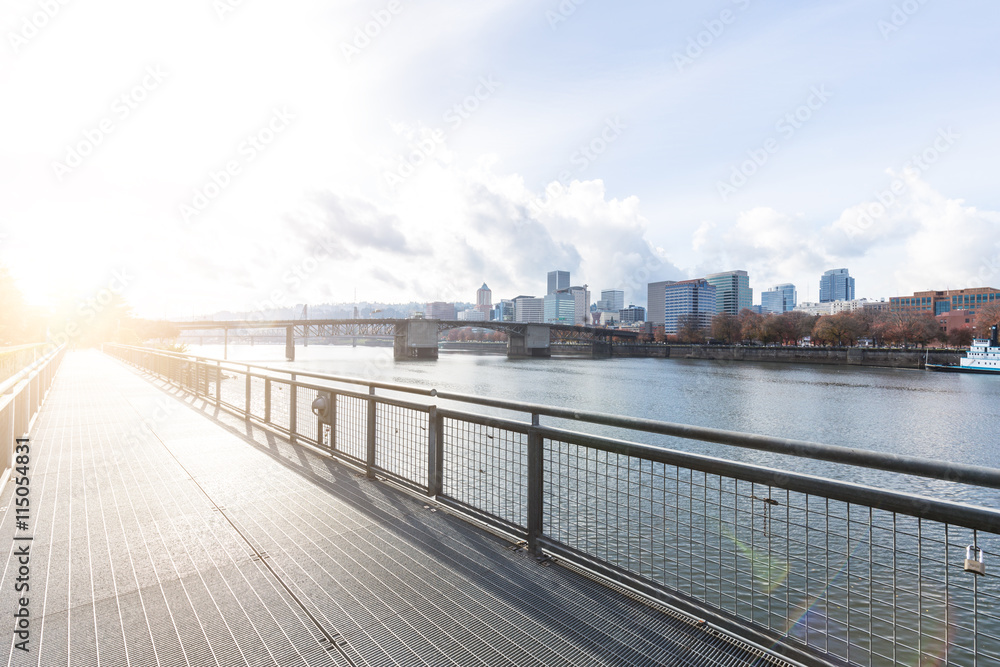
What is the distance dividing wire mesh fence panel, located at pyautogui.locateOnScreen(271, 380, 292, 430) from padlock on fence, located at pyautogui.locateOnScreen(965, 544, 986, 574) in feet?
28.0

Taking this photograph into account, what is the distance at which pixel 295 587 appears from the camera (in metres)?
3.57

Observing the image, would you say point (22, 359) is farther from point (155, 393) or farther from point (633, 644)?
point (633, 644)

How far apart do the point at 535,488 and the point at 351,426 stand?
3633 mm

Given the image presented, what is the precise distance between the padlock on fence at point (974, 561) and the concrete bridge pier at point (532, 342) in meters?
103

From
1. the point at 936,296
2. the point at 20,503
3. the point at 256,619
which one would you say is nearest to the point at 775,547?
the point at 256,619

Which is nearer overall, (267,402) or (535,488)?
(535,488)

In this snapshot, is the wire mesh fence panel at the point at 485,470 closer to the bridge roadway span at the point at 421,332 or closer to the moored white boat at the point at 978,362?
the bridge roadway span at the point at 421,332

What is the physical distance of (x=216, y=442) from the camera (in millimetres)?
8125

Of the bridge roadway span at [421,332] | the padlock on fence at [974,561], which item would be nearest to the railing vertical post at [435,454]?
the padlock on fence at [974,561]

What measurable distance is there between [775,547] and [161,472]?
966 centimetres

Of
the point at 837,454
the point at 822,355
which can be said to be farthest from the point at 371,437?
the point at 822,355

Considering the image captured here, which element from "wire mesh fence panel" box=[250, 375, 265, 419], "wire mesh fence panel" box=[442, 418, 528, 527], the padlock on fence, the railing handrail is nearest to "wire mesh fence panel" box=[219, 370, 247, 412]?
"wire mesh fence panel" box=[250, 375, 265, 419]

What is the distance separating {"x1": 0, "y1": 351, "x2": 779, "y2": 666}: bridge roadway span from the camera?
2.89m

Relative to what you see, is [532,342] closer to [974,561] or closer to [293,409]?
[293,409]
